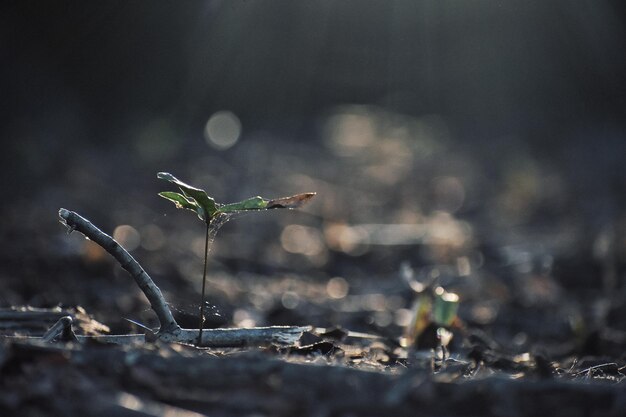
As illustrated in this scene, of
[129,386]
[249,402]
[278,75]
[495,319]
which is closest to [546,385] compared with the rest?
[249,402]

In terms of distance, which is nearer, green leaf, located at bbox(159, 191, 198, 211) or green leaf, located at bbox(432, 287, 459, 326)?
green leaf, located at bbox(159, 191, 198, 211)

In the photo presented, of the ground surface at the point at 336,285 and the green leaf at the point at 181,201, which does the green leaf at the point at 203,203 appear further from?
the ground surface at the point at 336,285

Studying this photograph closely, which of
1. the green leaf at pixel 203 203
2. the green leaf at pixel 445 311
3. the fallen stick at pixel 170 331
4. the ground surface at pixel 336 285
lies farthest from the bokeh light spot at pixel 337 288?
the green leaf at pixel 203 203

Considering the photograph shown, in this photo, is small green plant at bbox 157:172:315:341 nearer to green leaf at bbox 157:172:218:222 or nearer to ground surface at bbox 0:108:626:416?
green leaf at bbox 157:172:218:222

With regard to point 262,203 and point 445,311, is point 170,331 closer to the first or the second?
point 262,203

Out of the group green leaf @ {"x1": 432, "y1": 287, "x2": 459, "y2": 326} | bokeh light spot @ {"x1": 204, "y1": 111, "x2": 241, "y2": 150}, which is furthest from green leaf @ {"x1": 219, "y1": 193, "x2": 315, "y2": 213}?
bokeh light spot @ {"x1": 204, "y1": 111, "x2": 241, "y2": 150}

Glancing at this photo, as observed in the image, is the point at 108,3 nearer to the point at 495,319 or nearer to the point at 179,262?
the point at 179,262
